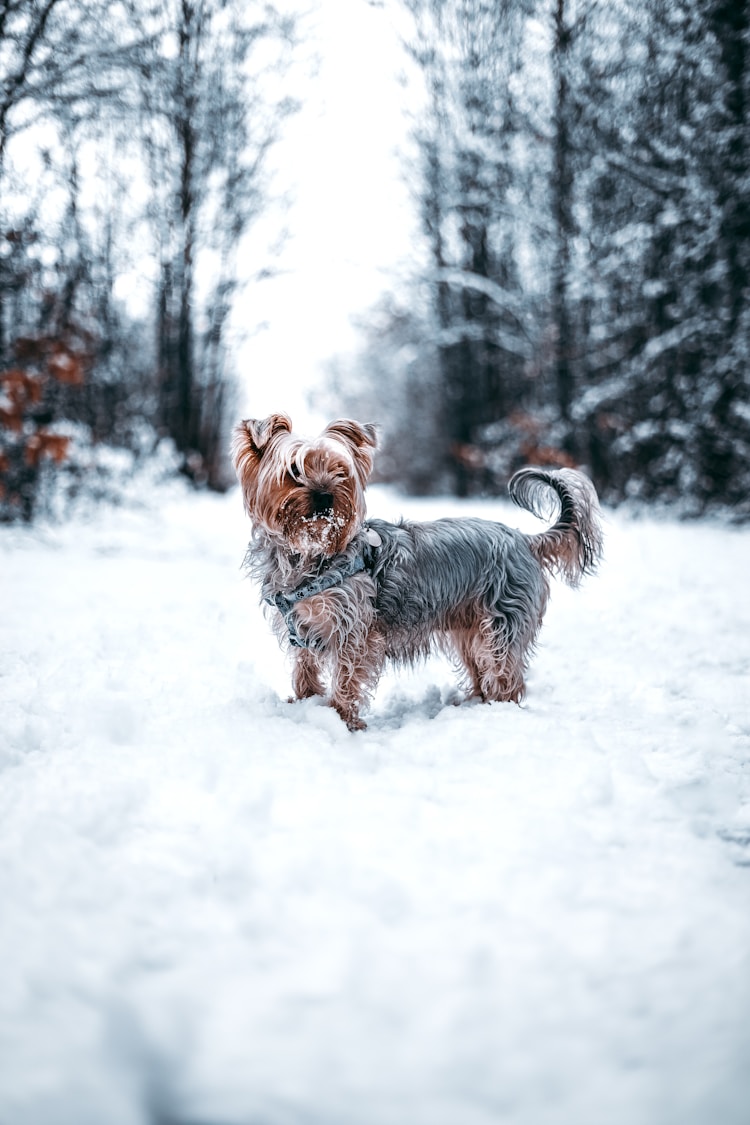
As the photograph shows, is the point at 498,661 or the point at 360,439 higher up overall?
the point at 360,439

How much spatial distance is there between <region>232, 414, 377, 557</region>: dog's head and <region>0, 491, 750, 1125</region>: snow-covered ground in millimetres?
884

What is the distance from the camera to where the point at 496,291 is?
566 inches

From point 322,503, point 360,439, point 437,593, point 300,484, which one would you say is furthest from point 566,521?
point 300,484

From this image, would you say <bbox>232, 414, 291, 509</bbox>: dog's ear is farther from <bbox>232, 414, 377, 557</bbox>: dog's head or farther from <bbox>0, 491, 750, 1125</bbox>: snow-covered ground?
<bbox>0, 491, 750, 1125</bbox>: snow-covered ground

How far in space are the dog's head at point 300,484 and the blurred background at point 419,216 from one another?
12.3ft

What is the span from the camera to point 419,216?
17.5 m

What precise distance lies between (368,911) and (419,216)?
60.6 ft

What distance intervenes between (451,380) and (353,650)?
58.0ft

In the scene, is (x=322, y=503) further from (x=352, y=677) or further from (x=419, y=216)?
(x=419, y=216)

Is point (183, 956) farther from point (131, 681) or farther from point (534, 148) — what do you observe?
point (534, 148)

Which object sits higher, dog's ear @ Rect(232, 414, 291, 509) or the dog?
A: dog's ear @ Rect(232, 414, 291, 509)

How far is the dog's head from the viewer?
11.0 ft

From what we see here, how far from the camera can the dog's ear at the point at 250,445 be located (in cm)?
353

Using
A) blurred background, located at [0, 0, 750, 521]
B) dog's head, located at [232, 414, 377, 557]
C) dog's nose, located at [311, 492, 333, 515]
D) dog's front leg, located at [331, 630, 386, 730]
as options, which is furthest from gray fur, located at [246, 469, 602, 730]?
blurred background, located at [0, 0, 750, 521]
